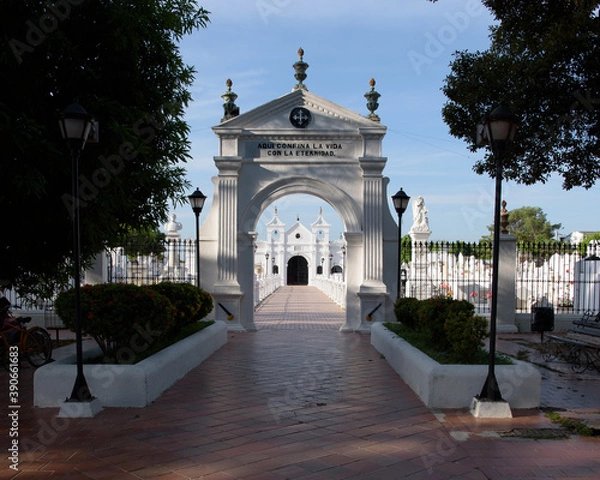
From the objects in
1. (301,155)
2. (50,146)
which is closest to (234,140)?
(301,155)

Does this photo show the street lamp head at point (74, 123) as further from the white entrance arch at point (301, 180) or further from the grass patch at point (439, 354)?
the white entrance arch at point (301, 180)

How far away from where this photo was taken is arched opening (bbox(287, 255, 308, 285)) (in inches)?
2482

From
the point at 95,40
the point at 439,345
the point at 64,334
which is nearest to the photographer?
the point at 95,40

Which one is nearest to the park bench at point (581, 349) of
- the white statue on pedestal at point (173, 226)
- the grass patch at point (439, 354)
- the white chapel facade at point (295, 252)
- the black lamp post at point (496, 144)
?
the grass patch at point (439, 354)

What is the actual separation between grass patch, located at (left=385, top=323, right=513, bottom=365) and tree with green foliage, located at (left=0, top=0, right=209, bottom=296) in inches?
182

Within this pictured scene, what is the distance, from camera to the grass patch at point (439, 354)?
751 centimetres

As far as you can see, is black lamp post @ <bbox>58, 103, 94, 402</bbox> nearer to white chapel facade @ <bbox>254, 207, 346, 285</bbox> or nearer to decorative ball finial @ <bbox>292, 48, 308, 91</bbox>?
decorative ball finial @ <bbox>292, 48, 308, 91</bbox>

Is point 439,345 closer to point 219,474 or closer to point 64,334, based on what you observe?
point 219,474

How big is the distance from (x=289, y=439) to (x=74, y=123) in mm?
3998

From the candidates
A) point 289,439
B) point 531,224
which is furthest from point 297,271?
point 289,439

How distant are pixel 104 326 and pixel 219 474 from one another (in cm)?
314

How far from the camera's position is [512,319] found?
1559 cm

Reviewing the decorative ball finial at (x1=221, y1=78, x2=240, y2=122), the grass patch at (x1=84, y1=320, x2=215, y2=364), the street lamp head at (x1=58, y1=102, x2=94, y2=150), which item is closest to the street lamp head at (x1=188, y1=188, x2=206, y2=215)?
the decorative ball finial at (x1=221, y1=78, x2=240, y2=122)

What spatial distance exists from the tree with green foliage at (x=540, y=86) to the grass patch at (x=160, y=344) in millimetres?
6471
